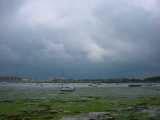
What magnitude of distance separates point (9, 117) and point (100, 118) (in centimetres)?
1254

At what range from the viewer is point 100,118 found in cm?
3394

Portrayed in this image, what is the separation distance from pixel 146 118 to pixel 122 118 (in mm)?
2954

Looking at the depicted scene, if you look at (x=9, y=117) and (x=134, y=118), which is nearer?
(x=134, y=118)

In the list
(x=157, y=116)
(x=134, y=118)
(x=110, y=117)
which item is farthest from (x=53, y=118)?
(x=157, y=116)

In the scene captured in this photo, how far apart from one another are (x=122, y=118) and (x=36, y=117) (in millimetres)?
11345

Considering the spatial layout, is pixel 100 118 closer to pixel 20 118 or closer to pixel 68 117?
pixel 68 117

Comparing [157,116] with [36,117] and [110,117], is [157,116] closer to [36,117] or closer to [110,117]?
[110,117]

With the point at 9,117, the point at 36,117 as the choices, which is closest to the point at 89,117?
the point at 36,117

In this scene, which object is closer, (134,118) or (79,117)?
(134,118)

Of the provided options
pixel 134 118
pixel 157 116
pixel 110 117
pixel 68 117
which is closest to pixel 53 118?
pixel 68 117

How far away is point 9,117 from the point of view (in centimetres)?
3659

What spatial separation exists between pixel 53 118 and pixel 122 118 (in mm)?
8884

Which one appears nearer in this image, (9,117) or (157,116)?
(157,116)

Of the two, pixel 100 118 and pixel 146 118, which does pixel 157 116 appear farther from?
pixel 100 118
